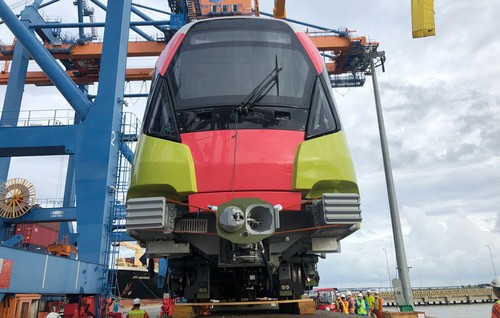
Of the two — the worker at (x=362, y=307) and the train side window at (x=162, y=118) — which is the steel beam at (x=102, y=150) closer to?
the worker at (x=362, y=307)

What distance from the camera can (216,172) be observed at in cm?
342

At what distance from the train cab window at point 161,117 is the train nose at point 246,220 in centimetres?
107

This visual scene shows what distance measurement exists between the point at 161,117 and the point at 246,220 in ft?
4.93

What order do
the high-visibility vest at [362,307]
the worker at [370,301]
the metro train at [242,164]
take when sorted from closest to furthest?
the metro train at [242,164] → the high-visibility vest at [362,307] → the worker at [370,301]

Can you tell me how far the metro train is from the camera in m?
3.27

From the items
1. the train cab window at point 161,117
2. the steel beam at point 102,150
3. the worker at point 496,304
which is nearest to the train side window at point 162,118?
the train cab window at point 161,117

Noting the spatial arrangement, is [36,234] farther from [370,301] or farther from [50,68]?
[370,301]

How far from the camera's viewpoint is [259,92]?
3.85 meters

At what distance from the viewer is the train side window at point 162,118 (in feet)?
12.1

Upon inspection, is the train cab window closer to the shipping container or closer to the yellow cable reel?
the yellow cable reel

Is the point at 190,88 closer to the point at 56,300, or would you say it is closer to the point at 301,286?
the point at 301,286

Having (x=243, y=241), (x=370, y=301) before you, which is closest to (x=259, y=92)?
(x=243, y=241)

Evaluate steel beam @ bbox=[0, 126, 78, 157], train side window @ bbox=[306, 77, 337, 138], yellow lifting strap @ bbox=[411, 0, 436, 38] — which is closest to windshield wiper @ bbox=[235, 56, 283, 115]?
train side window @ bbox=[306, 77, 337, 138]

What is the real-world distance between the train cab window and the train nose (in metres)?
1.07
